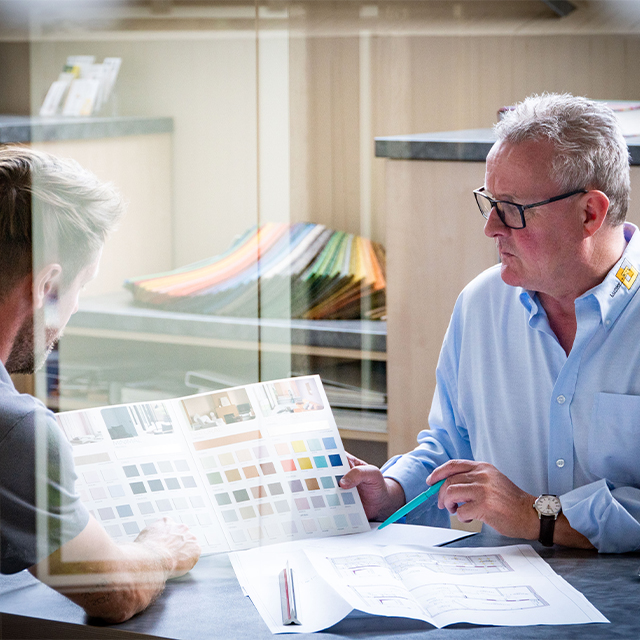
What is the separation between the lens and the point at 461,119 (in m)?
1.41

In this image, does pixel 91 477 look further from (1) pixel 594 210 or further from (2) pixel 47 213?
(1) pixel 594 210

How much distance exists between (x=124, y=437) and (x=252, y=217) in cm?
30

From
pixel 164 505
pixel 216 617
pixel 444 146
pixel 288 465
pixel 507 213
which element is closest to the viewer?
pixel 216 617

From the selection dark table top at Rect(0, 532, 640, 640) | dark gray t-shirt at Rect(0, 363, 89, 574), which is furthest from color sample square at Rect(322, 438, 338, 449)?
dark gray t-shirt at Rect(0, 363, 89, 574)

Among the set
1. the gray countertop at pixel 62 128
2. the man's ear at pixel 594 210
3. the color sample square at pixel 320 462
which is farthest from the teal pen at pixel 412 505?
the gray countertop at pixel 62 128

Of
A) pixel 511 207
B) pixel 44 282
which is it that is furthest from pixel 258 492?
pixel 511 207

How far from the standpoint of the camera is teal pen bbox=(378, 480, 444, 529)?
108 cm

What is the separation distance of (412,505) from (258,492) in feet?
0.77

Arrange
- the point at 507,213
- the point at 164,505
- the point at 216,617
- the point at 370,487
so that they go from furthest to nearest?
the point at 507,213
the point at 370,487
the point at 164,505
the point at 216,617

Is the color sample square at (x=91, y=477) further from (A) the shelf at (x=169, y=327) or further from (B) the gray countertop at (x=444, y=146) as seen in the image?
(B) the gray countertop at (x=444, y=146)

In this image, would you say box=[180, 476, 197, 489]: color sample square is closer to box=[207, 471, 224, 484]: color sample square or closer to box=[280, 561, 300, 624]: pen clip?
box=[207, 471, 224, 484]: color sample square

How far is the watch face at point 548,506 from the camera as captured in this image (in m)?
1.05

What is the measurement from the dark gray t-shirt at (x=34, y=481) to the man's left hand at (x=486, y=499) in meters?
0.49

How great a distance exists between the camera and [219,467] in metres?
0.95
